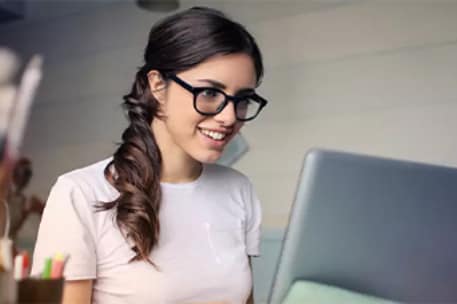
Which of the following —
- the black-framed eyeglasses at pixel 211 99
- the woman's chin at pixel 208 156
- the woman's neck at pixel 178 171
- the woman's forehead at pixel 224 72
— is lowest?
the woman's neck at pixel 178 171

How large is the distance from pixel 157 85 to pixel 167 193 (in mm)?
202

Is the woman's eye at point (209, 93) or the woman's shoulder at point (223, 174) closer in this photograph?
the woman's eye at point (209, 93)

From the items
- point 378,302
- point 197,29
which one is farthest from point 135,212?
point 378,302

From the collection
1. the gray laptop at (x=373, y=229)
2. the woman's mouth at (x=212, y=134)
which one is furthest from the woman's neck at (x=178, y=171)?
the gray laptop at (x=373, y=229)

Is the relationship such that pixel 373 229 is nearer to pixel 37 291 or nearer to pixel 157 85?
pixel 37 291

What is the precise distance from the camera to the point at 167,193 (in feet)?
3.27

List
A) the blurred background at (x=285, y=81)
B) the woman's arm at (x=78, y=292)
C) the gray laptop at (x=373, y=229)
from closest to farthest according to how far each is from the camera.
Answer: the gray laptop at (x=373, y=229), the woman's arm at (x=78, y=292), the blurred background at (x=285, y=81)

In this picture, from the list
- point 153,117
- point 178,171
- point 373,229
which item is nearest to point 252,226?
point 178,171

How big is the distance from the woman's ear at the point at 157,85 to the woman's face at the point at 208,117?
1 centimetres

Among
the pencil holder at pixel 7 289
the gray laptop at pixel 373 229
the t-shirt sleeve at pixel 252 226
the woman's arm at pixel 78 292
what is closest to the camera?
the pencil holder at pixel 7 289

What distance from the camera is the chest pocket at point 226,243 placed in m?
1.00

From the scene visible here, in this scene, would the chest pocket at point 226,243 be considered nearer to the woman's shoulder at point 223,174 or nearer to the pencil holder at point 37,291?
the woman's shoulder at point 223,174

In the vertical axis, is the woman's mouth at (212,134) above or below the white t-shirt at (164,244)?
above

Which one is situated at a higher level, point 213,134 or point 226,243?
point 213,134
